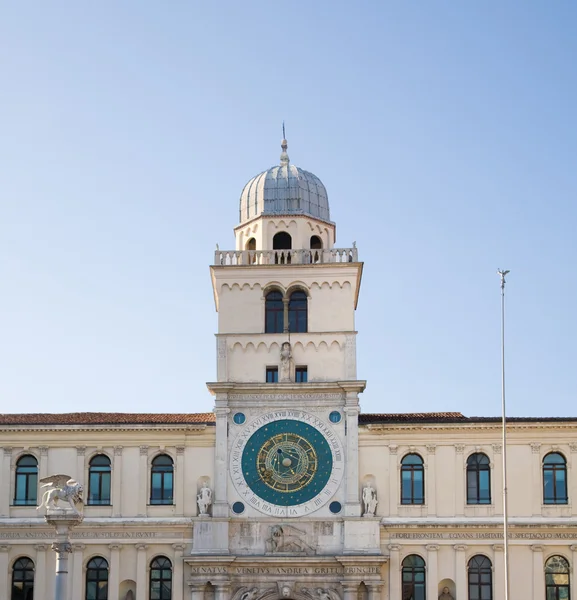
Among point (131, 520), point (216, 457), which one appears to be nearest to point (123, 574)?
point (131, 520)

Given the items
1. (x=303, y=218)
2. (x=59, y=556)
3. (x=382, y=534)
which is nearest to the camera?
(x=59, y=556)

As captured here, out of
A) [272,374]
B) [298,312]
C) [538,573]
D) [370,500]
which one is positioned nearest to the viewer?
[538,573]

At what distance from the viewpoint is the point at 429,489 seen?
51.0m

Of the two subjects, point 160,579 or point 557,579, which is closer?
point 557,579

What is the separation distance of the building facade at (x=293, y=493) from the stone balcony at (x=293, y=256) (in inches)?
24.6

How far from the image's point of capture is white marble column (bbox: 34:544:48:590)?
1987 inches

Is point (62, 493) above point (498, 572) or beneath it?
above

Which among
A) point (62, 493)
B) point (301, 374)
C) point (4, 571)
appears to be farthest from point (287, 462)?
point (4, 571)

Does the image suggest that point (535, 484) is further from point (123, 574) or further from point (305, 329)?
point (123, 574)

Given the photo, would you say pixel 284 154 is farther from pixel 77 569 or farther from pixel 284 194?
pixel 77 569

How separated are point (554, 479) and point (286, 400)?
10.5m

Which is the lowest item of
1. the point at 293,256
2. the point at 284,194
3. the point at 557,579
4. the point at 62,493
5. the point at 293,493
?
the point at 557,579

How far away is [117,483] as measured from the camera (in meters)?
51.6

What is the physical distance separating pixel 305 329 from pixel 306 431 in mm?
4107
